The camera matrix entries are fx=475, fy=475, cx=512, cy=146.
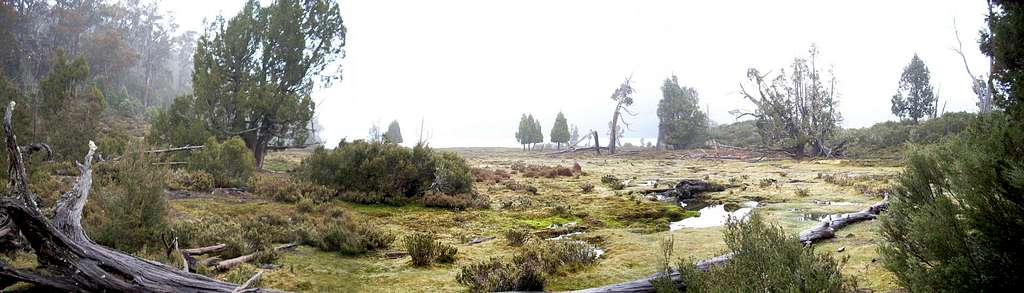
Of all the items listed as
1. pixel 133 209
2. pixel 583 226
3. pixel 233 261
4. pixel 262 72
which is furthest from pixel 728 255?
pixel 262 72

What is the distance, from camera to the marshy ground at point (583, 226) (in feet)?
20.3

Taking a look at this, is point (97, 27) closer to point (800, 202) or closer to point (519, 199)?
point (519, 199)

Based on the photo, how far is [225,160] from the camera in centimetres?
1571

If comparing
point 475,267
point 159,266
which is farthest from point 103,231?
point 475,267

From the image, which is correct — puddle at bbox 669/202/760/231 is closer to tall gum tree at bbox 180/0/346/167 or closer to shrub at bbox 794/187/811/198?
shrub at bbox 794/187/811/198

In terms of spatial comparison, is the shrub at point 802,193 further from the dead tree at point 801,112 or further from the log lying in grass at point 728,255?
the dead tree at point 801,112

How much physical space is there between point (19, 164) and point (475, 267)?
4.52m

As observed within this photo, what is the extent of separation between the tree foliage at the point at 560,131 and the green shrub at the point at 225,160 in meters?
65.8

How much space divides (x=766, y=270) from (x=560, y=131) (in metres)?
77.8

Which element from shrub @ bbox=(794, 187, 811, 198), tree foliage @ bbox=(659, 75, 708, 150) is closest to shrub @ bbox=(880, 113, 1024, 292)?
shrub @ bbox=(794, 187, 811, 198)

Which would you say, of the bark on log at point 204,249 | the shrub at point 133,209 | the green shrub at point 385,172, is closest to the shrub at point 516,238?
the bark on log at point 204,249

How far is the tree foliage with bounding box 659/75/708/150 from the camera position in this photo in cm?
5962

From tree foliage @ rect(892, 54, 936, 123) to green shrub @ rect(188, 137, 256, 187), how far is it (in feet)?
201

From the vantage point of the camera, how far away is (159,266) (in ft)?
13.8
